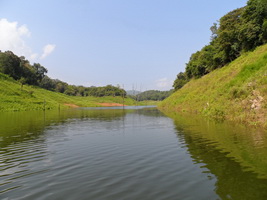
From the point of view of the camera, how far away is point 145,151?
1418 cm

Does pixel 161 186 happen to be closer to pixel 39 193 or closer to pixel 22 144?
pixel 39 193

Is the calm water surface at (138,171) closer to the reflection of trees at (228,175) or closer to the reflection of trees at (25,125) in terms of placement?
the reflection of trees at (228,175)

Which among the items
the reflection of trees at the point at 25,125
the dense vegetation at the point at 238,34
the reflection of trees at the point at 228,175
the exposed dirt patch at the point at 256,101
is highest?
the dense vegetation at the point at 238,34

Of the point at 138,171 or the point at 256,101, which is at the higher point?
the point at 256,101

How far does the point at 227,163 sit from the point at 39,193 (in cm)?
894

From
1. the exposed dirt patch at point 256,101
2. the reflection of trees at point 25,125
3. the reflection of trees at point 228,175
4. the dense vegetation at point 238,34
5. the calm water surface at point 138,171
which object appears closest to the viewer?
the reflection of trees at point 228,175

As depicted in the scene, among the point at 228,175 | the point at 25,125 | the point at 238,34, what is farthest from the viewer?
the point at 238,34

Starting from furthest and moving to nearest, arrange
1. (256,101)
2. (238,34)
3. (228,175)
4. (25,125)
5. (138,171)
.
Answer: (238,34)
(25,125)
(256,101)
(138,171)
(228,175)

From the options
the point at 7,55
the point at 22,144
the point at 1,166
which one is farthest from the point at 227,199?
the point at 7,55

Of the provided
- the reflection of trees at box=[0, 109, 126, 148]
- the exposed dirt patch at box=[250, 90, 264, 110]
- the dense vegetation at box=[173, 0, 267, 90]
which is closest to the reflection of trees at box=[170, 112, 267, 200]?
the exposed dirt patch at box=[250, 90, 264, 110]

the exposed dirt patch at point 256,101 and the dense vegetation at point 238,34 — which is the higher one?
the dense vegetation at point 238,34

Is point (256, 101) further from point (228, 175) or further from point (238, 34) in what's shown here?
point (238, 34)

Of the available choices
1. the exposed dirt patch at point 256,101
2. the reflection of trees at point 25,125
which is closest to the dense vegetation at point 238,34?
the exposed dirt patch at point 256,101

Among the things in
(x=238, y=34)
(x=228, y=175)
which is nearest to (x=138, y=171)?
(x=228, y=175)
